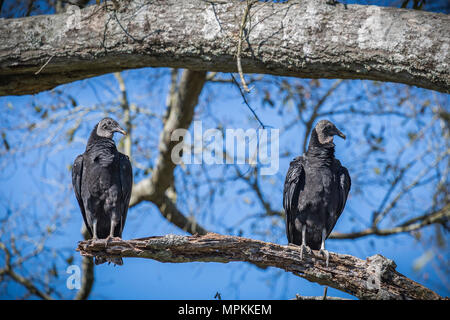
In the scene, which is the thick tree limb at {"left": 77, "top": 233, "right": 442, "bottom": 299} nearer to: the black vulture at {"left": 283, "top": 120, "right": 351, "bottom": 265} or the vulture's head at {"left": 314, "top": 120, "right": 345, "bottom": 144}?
the black vulture at {"left": 283, "top": 120, "right": 351, "bottom": 265}

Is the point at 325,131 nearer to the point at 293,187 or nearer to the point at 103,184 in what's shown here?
the point at 293,187

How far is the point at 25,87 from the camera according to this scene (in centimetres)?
396

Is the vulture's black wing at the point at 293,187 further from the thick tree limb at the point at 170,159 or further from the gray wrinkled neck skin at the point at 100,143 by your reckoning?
the gray wrinkled neck skin at the point at 100,143

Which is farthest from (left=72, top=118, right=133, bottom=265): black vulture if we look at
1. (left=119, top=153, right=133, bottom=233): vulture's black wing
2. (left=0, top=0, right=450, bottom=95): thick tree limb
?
(left=0, top=0, right=450, bottom=95): thick tree limb

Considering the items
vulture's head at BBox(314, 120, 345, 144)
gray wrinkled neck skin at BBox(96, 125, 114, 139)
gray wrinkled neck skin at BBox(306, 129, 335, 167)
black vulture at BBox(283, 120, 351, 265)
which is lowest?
black vulture at BBox(283, 120, 351, 265)

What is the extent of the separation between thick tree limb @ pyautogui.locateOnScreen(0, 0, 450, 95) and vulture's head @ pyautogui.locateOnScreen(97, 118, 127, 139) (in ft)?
2.06

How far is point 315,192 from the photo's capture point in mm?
4102

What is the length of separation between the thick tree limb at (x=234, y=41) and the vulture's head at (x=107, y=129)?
0.63 m

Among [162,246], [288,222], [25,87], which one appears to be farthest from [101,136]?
[288,222]

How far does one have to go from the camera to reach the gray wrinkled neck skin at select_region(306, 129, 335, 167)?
166 inches

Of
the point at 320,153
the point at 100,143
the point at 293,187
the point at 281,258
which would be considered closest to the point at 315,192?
the point at 293,187

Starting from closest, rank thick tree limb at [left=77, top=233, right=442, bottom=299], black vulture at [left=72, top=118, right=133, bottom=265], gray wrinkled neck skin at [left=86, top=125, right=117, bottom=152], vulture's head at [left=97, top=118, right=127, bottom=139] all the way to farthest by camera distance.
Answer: thick tree limb at [left=77, top=233, right=442, bottom=299]
black vulture at [left=72, top=118, right=133, bottom=265]
gray wrinkled neck skin at [left=86, top=125, right=117, bottom=152]
vulture's head at [left=97, top=118, right=127, bottom=139]

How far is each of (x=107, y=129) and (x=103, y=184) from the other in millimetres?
553

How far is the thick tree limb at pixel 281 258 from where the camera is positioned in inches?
125
